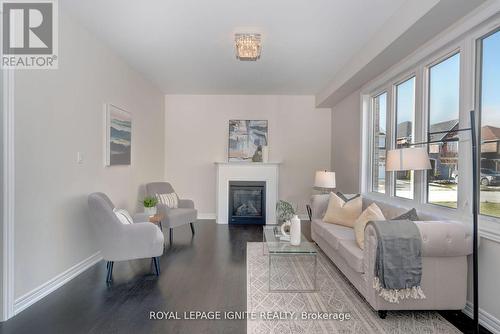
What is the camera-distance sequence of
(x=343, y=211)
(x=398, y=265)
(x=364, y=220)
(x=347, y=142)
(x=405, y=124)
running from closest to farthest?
(x=398, y=265) → (x=364, y=220) → (x=405, y=124) → (x=343, y=211) → (x=347, y=142)

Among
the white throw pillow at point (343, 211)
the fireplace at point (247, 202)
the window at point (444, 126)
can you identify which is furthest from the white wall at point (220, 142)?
the window at point (444, 126)

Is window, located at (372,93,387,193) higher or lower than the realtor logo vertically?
lower

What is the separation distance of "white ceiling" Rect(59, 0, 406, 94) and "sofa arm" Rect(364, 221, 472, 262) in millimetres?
2036

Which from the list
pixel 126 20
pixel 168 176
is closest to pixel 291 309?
pixel 126 20

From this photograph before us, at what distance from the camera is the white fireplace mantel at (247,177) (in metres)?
5.89

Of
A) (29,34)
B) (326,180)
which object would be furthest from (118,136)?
(326,180)

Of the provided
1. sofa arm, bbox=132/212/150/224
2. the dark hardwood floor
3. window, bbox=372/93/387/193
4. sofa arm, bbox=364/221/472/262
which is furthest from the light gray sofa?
sofa arm, bbox=132/212/150/224

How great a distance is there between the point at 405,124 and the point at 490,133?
1.33 metres

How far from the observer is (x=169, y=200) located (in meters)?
4.84

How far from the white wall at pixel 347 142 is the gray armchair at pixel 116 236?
3.46 m

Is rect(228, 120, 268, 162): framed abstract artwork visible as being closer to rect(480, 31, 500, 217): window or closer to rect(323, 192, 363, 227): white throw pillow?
rect(323, 192, 363, 227): white throw pillow

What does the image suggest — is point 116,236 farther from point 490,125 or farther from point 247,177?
point 490,125

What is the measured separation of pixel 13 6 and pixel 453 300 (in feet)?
14.4

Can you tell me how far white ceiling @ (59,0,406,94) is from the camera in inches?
107
